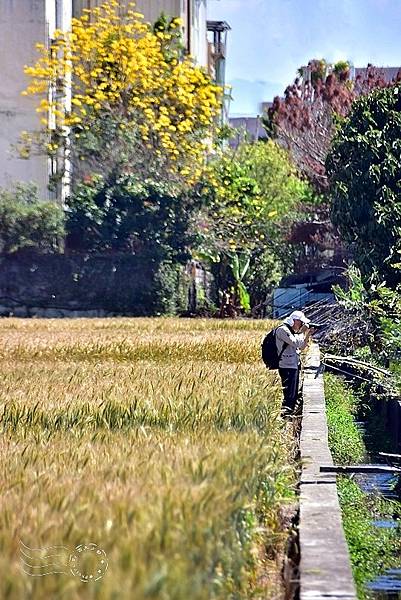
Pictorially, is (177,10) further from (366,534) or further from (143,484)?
(143,484)

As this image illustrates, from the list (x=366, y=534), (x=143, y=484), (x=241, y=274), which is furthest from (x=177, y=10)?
(x=143, y=484)

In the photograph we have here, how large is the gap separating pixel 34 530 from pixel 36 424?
4.37m

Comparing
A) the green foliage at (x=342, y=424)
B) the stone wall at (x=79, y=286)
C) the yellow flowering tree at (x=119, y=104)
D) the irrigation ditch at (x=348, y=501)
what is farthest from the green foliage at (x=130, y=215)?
the irrigation ditch at (x=348, y=501)

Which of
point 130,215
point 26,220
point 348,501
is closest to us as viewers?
point 348,501

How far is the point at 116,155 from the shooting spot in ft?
127

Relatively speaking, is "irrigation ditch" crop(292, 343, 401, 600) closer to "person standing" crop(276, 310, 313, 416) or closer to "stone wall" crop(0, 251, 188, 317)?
"person standing" crop(276, 310, 313, 416)

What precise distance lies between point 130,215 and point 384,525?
2789 cm

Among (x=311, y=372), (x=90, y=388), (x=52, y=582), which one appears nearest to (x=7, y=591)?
(x=52, y=582)

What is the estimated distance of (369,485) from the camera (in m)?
12.5

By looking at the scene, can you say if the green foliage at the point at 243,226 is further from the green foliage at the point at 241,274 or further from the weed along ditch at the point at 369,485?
the weed along ditch at the point at 369,485

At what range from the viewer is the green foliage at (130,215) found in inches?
1490

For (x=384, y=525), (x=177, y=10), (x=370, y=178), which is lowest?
(x=384, y=525)

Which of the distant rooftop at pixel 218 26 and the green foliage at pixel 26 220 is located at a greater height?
the distant rooftop at pixel 218 26

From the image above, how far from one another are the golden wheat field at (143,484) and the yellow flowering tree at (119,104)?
2510cm
